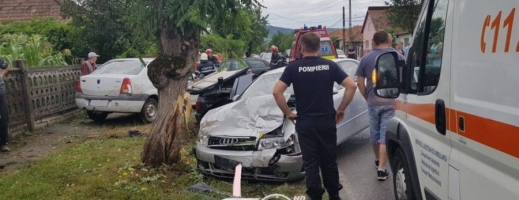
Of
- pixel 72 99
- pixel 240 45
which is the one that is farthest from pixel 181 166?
pixel 72 99

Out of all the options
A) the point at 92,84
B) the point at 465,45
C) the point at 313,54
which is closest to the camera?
the point at 465,45

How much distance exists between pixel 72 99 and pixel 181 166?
653 cm

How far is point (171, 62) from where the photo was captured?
19.2 ft

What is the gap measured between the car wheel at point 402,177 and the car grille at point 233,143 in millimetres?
1736

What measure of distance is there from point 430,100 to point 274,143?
259 cm

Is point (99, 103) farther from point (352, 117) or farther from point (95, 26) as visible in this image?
point (95, 26)

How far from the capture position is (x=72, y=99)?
11.5 metres

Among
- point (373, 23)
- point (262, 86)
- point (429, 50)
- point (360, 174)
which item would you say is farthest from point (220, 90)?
point (373, 23)

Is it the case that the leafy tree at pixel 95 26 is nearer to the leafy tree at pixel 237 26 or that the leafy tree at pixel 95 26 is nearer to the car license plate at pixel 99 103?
the car license plate at pixel 99 103

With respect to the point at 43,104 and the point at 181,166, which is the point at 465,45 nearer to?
the point at 181,166

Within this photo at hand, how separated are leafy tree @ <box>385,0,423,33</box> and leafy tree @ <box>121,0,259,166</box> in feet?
71.2

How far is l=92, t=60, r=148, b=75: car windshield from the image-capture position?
10141 mm

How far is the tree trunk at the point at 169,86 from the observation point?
5863mm

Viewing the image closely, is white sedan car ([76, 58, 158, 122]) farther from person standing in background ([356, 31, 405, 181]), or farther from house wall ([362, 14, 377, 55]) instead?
house wall ([362, 14, 377, 55])
